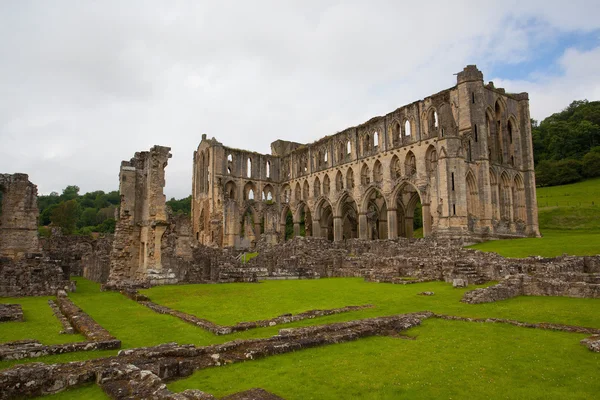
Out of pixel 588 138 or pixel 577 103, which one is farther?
pixel 577 103

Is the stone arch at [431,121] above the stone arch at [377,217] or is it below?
above

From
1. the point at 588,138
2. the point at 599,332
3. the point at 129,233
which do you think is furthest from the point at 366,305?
Result: the point at 588,138

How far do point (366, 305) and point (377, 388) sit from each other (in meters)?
6.79

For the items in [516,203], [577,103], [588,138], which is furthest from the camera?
[577,103]

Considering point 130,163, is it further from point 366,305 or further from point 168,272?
point 366,305

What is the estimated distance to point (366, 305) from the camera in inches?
472

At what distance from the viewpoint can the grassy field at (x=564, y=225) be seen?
24.2m

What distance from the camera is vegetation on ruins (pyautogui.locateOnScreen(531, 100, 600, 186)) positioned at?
202 ft

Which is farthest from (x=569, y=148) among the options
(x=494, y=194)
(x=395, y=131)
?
(x=395, y=131)

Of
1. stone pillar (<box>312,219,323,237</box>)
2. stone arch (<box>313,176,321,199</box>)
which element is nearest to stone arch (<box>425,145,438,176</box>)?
stone arch (<box>313,176,321,199</box>)

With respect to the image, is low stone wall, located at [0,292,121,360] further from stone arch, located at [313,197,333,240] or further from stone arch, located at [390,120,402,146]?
stone arch, located at [313,197,333,240]

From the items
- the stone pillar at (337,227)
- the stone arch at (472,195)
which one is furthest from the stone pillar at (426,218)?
the stone pillar at (337,227)

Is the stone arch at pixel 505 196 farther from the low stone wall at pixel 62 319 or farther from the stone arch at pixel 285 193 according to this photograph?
the low stone wall at pixel 62 319

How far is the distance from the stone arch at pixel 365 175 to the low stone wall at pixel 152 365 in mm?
36577
